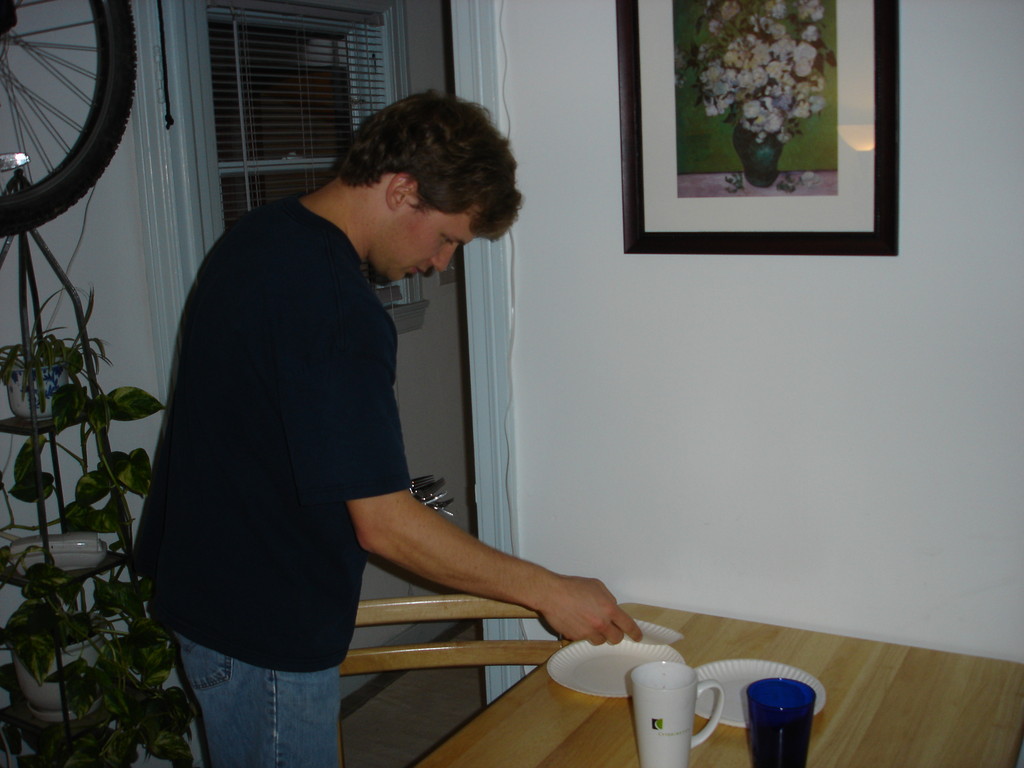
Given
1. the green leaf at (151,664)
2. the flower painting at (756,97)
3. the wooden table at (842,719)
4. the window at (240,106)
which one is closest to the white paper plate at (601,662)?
the wooden table at (842,719)

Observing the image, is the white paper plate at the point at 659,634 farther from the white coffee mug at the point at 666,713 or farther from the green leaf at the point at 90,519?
the green leaf at the point at 90,519

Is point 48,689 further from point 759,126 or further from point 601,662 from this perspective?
point 759,126

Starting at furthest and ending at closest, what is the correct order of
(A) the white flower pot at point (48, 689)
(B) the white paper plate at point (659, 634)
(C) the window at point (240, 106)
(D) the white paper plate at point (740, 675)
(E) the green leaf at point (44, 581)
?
(C) the window at point (240, 106) < (A) the white flower pot at point (48, 689) < (E) the green leaf at point (44, 581) < (B) the white paper plate at point (659, 634) < (D) the white paper plate at point (740, 675)

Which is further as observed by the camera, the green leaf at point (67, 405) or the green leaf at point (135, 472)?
the green leaf at point (135, 472)

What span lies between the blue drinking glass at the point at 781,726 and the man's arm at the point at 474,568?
293 millimetres

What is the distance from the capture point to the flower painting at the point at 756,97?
145 cm

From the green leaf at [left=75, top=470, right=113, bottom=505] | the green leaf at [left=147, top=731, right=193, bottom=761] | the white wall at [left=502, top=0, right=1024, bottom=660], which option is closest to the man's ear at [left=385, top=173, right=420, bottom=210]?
the white wall at [left=502, top=0, right=1024, bottom=660]

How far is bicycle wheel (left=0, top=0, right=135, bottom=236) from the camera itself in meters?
1.96

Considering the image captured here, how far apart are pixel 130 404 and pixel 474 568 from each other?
3.38ft

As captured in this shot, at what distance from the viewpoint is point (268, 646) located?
136 centimetres

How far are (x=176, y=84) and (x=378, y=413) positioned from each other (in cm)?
139

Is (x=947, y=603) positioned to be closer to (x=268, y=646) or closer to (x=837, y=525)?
(x=837, y=525)

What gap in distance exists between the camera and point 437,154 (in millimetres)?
1373

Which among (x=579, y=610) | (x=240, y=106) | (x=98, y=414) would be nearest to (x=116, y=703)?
(x=98, y=414)
